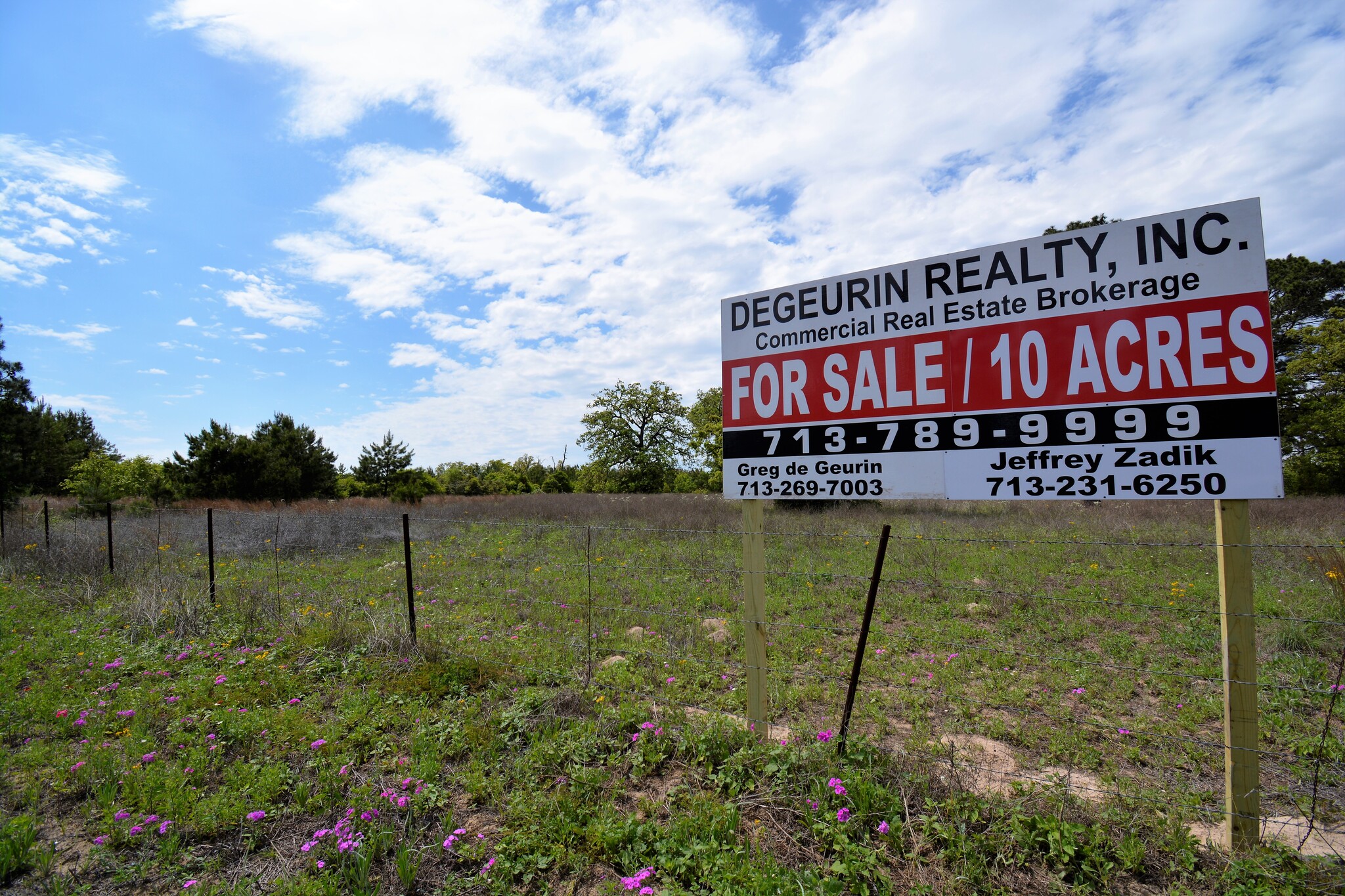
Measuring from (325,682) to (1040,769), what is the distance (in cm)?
518

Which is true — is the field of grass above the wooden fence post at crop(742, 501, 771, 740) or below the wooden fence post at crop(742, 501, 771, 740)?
below

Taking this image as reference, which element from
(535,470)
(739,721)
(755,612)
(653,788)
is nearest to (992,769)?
(739,721)

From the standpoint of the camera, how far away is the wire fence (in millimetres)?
3561

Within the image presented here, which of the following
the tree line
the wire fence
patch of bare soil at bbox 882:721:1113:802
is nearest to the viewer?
patch of bare soil at bbox 882:721:1113:802

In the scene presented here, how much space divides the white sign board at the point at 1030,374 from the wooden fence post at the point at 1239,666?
9.3 inches

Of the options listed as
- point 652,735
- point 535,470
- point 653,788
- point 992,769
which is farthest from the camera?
point 535,470

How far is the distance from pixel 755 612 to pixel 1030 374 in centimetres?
218

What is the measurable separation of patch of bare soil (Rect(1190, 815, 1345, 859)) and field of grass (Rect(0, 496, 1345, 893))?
0.07 m

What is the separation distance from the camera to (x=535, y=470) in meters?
45.1

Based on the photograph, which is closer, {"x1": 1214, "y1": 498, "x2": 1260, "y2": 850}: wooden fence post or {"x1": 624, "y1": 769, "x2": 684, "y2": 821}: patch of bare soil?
{"x1": 1214, "y1": 498, "x2": 1260, "y2": 850}: wooden fence post

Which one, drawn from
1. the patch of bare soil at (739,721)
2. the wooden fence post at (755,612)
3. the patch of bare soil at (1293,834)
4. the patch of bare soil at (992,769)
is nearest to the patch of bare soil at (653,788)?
the patch of bare soil at (739,721)

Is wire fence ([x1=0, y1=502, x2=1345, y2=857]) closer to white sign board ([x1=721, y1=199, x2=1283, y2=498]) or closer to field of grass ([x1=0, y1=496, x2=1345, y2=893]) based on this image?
field of grass ([x1=0, y1=496, x2=1345, y2=893])

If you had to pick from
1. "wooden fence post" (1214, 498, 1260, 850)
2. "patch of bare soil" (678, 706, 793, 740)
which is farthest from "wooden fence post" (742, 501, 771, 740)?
"wooden fence post" (1214, 498, 1260, 850)

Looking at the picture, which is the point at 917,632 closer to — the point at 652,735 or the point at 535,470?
the point at 652,735
